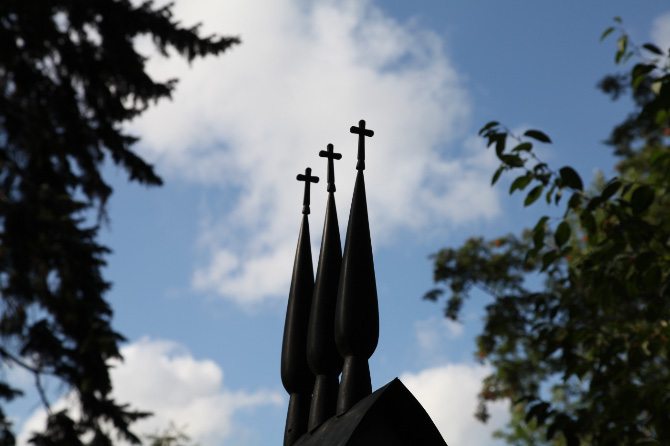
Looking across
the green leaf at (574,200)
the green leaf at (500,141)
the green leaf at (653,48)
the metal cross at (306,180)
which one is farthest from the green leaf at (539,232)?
the metal cross at (306,180)

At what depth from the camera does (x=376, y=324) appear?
3.99 meters

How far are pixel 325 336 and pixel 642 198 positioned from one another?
1.83 metres

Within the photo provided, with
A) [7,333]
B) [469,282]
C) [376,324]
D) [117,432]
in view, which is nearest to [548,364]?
[469,282]

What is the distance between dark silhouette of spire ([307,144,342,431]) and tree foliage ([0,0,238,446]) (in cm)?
703

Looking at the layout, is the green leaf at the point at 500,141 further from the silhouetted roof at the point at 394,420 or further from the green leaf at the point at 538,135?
the silhouetted roof at the point at 394,420

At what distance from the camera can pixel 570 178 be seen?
422cm

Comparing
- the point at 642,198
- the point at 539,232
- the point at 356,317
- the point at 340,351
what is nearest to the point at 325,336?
the point at 340,351

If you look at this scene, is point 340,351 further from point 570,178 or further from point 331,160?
point 570,178

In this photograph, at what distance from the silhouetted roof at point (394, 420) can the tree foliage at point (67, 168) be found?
8.07m

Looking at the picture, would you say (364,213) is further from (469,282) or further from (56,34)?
(469,282)

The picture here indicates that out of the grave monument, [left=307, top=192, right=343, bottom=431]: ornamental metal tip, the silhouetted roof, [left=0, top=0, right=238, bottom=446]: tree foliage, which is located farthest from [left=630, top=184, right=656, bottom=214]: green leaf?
[left=0, top=0, right=238, bottom=446]: tree foliage

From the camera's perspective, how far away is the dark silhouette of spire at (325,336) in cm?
416

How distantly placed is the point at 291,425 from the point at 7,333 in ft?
24.3

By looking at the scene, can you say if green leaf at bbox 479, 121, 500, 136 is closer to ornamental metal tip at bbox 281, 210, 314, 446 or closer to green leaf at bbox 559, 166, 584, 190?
green leaf at bbox 559, 166, 584, 190
